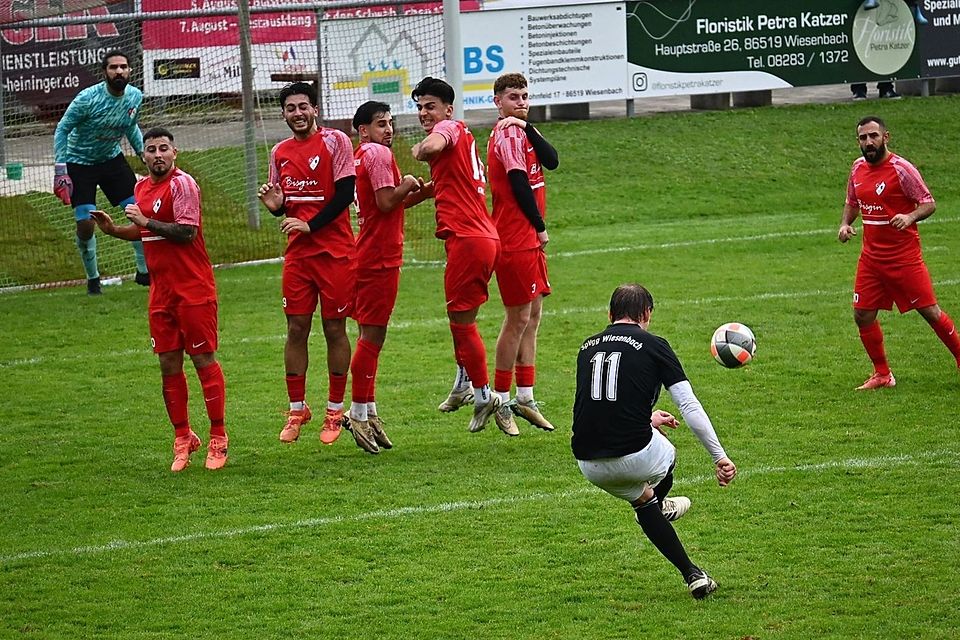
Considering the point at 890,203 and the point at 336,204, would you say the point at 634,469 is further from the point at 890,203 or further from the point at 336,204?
the point at 890,203

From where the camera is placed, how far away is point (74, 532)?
304 inches

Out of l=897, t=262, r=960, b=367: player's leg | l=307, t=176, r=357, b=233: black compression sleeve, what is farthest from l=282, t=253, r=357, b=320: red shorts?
l=897, t=262, r=960, b=367: player's leg

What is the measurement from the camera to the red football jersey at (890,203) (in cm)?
1047

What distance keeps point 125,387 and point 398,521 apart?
4.62m

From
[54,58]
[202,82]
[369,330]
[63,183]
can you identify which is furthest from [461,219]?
[54,58]

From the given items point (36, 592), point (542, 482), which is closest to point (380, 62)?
point (542, 482)

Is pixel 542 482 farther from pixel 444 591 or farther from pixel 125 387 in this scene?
pixel 125 387

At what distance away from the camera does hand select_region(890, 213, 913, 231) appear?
10273mm

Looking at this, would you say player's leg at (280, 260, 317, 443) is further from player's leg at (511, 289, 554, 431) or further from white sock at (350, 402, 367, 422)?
player's leg at (511, 289, 554, 431)

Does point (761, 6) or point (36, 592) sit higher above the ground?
point (761, 6)

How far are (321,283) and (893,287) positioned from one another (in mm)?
4563

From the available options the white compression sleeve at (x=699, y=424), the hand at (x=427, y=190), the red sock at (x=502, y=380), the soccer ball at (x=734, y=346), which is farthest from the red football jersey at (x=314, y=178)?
the white compression sleeve at (x=699, y=424)

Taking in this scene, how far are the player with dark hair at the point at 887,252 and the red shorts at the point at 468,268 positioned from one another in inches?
128

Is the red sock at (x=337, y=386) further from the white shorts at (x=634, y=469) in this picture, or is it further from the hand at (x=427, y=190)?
the white shorts at (x=634, y=469)
